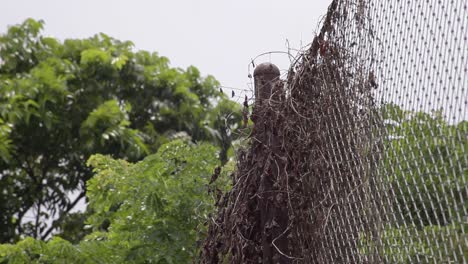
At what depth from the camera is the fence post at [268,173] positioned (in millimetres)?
3127

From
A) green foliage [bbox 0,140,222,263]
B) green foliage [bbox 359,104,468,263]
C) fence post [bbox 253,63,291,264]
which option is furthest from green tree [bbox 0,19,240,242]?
green foliage [bbox 359,104,468,263]

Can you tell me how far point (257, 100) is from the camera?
10.9ft

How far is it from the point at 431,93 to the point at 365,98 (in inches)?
22.7

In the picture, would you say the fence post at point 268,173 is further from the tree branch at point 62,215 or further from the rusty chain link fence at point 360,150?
the tree branch at point 62,215

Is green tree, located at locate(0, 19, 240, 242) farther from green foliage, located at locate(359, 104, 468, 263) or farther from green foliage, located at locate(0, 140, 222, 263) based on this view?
green foliage, located at locate(359, 104, 468, 263)

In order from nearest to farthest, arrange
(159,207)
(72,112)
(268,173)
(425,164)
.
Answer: (425,164) → (268,173) → (159,207) → (72,112)

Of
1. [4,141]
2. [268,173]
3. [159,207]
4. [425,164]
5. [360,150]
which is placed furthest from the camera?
[4,141]

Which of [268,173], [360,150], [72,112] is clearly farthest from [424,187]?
[72,112]

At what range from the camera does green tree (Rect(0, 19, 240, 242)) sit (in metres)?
13.0

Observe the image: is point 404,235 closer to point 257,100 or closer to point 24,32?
point 257,100

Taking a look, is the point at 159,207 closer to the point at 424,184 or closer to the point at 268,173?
the point at 268,173

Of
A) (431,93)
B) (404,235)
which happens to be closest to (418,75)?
(431,93)

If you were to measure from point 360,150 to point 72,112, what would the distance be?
11.3 m

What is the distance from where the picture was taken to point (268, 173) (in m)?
3.21
